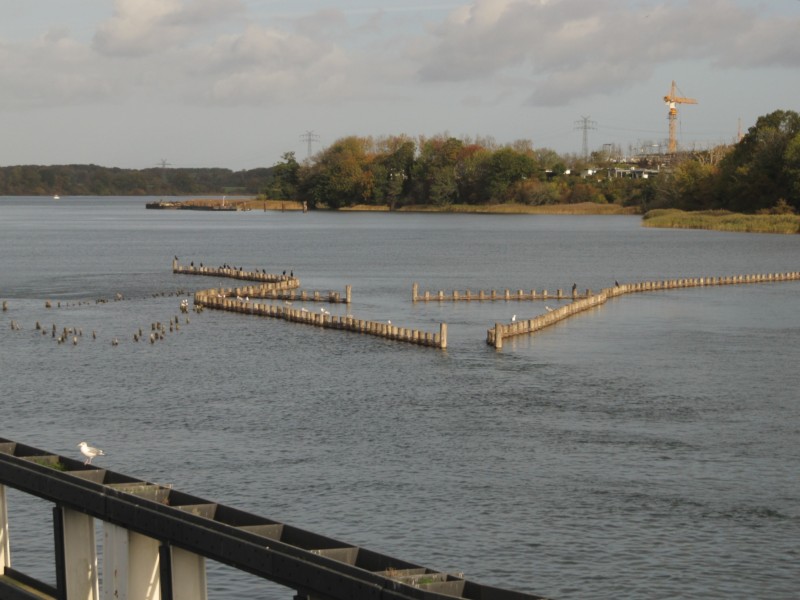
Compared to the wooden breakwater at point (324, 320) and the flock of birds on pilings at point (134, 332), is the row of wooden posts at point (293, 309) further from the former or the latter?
the flock of birds on pilings at point (134, 332)

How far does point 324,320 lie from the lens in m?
69.6

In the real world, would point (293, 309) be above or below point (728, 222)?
below

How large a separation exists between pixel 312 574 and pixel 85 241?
170 meters

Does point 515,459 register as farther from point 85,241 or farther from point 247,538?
point 85,241

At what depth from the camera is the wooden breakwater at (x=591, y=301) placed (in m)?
62.9

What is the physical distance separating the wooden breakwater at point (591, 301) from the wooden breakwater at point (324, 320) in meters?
3.19

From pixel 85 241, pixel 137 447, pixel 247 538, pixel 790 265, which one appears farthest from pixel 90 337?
pixel 85 241

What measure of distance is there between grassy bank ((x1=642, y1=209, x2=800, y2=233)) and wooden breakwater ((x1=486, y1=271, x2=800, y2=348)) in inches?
2785

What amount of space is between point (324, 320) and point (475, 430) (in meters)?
29.6

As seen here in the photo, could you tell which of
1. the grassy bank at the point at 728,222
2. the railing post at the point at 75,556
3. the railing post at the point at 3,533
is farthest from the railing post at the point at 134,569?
the grassy bank at the point at 728,222

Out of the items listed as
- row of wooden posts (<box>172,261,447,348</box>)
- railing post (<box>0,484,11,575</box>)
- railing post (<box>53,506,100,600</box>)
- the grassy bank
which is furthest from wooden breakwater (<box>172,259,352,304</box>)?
the grassy bank

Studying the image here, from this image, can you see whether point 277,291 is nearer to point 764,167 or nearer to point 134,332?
point 134,332

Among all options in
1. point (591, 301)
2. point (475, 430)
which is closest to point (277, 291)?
point (591, 301)

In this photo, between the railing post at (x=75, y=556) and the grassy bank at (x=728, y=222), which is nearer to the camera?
the railing post at (x=75, y=556)
